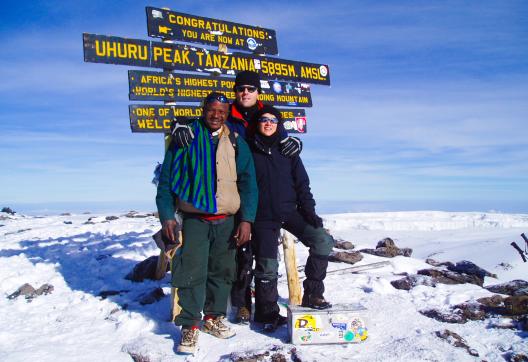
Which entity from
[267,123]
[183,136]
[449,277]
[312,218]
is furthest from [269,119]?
[449,277]

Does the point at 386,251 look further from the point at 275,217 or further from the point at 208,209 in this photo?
the point at 208,209

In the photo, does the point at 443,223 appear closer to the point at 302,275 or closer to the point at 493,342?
the point at 302,275

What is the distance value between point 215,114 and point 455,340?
3447 mm

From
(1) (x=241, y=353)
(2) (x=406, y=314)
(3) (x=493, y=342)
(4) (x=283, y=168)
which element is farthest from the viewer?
(2) (x=406, y=314)

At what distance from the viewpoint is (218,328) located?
14.8ft

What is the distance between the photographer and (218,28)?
6.48 m

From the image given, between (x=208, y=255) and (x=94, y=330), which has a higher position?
(x=208, y=255)

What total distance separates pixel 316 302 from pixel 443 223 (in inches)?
652

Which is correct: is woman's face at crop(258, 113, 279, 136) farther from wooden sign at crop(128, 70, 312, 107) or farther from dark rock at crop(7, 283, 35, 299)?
dark rock at crop(7, 283, 35, 299)

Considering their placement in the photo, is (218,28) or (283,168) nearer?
(283,168)

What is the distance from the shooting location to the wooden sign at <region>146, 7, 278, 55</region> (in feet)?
18.8

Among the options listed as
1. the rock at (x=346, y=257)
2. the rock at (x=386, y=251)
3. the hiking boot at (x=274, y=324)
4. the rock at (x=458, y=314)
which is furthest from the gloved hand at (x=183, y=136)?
the rock at (x=386, y=251)

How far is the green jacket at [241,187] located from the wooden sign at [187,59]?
1.71 m

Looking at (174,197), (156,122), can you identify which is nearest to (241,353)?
(174,197)
